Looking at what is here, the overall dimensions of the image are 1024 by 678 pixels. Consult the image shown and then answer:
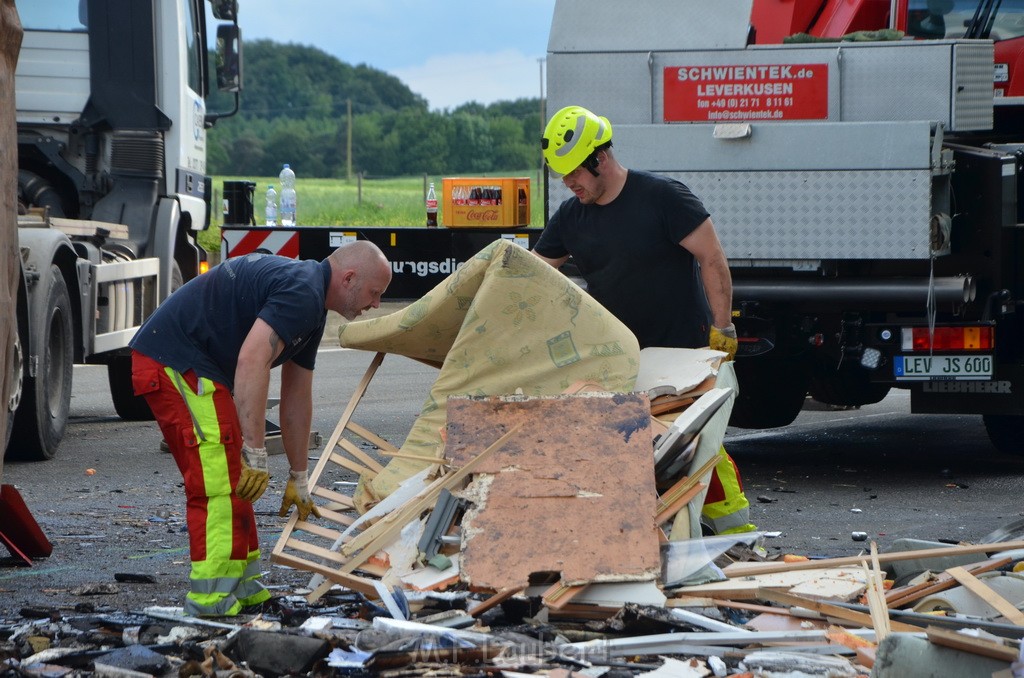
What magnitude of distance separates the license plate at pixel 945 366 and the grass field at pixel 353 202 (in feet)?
56.5

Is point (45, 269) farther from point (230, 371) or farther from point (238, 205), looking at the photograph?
point (230, 371)

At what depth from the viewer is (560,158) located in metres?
5.71

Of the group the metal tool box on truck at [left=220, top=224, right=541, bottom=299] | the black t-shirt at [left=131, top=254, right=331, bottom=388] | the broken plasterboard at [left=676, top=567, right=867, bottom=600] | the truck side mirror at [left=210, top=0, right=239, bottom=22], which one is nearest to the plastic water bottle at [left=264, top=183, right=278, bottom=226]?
the metal tool box on truck at [left=220, top=224, right=541, bottom=299]

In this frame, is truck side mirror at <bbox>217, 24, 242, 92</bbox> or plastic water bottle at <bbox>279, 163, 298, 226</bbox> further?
truck side mirror at <bbox>217, 24, 242, 92</bbox>

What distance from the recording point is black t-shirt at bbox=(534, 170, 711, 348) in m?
5.71

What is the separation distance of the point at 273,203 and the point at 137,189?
3.16ft

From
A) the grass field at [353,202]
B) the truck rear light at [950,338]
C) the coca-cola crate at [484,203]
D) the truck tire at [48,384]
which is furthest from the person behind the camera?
the grass field at [353,202]

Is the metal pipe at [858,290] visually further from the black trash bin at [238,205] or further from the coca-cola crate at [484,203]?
the black trash bin at [238,205]

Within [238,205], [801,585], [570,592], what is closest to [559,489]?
[570,592]

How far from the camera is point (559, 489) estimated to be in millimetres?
4828

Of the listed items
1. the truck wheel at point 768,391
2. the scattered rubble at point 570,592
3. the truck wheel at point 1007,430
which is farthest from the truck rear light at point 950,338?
the scattered rubble at point 570,592

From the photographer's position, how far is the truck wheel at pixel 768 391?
26.2ft

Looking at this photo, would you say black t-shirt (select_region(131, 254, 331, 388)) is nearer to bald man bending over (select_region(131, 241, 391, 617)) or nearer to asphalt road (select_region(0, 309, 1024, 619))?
bald man bending over (select_region(131, 241, 391, 617))

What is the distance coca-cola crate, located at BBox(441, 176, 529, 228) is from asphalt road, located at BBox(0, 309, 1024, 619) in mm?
1451
